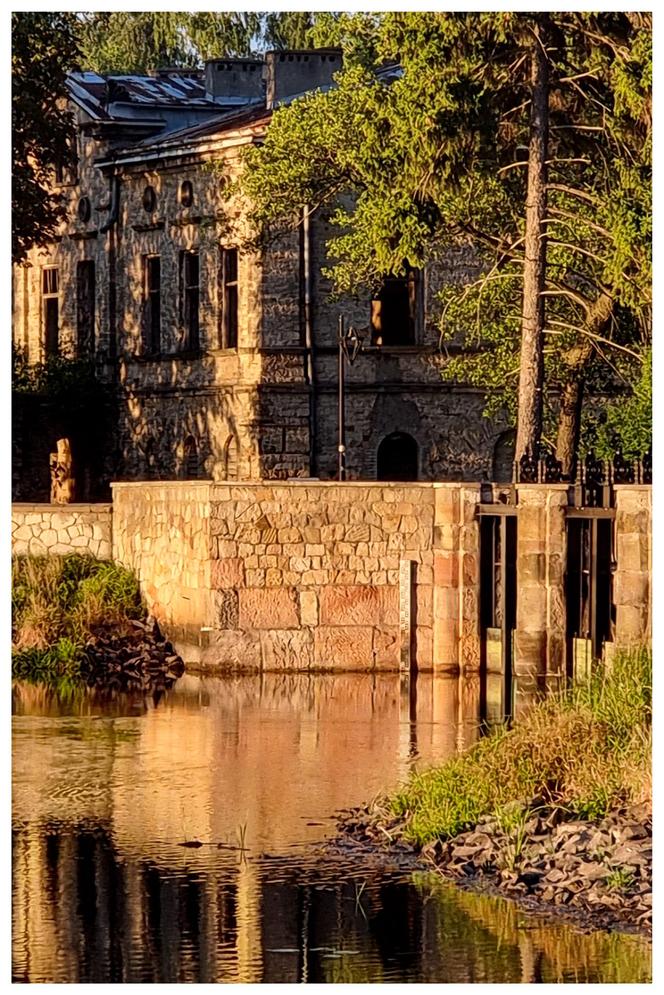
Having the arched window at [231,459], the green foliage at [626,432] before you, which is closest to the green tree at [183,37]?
the arched window at [231,459]

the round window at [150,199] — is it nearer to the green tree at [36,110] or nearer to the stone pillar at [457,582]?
the green tree at [36,110]

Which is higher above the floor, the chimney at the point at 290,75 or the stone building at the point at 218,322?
the chimney at the point at 290,75

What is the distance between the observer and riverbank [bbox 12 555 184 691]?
2948 cm

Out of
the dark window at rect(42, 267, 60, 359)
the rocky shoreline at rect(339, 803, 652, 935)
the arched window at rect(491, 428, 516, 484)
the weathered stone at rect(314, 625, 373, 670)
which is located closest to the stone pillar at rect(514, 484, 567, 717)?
the weathered stone at rect(314, 625, 373, 670)

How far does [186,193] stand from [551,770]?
26.5 meters

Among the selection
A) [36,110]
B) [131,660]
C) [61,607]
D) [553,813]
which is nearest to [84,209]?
[36,110]

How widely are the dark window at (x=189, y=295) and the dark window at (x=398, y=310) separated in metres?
3.97

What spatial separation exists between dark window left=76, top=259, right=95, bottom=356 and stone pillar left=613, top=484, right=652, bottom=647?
74.7 ft

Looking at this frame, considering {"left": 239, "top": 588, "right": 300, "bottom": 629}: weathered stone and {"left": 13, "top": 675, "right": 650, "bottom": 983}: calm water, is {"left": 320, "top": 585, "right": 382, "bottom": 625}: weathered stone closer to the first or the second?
{"left": 239, "top": 588, "right": 300, "bottom": 629}: weathered stone

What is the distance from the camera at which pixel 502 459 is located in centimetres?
4091

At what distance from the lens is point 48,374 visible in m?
45.2

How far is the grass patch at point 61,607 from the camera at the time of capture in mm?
29703

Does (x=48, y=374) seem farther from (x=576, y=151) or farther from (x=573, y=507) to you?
(x=573, y=507)

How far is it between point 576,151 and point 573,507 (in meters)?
6.96
